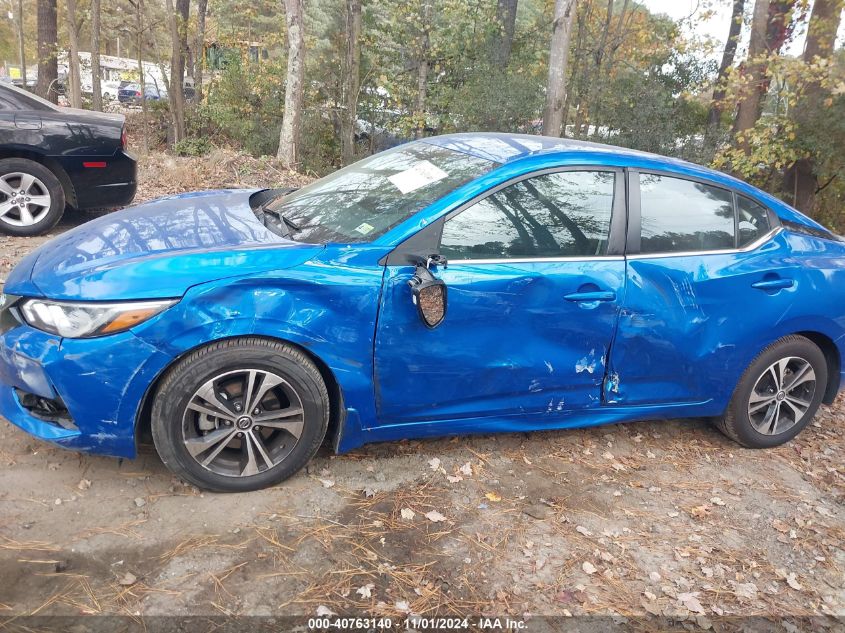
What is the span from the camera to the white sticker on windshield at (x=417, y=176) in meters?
3.53

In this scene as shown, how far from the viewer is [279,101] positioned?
1650 cm

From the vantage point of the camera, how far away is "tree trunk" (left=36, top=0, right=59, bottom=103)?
16.2 meters

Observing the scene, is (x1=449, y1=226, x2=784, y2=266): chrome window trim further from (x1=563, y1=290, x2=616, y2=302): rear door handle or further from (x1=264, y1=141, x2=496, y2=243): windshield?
(x1=264, y1=141, x2=496, y2=243): windshield

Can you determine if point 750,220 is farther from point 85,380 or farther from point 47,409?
point 47,409

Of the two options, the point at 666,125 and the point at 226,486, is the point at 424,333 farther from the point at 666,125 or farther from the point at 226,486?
the point at 666,125

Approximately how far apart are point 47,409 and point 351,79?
13.7 meters

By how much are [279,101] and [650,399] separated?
48.5ft

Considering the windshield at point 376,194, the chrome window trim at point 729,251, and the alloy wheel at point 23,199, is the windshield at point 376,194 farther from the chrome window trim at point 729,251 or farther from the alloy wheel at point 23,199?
the alloy wheel at point 23,199

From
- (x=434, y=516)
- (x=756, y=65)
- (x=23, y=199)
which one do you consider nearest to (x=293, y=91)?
(x=23, y=199)

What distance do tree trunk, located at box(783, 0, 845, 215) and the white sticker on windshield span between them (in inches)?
309

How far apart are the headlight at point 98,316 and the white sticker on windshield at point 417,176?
4.51 ft

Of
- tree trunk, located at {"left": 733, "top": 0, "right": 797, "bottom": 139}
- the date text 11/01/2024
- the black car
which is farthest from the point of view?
tree trunk, located at {"left": 733, "top": 0, "right": 797, "bottom": 139}

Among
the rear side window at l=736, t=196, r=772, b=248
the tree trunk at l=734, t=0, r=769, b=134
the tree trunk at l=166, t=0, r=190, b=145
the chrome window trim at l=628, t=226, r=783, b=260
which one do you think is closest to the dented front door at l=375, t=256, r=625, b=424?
the chrome window trim at l=628, t=226, r=783, b=260

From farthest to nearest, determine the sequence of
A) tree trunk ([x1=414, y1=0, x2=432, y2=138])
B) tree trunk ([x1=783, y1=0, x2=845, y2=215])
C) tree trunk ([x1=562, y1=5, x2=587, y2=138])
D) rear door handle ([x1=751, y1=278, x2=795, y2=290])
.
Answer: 1. tree trunk ([x1=562, y1=5, x2=587, y2=138])
2. tree trunk ([x1=414, y1=0, x2=432, y2=138])
3. tree trunk ([x1=783, y1=0, x2=845, y2=215])
4. rear door handle ([x1=751, y1=278, x2=795, y2=290])
